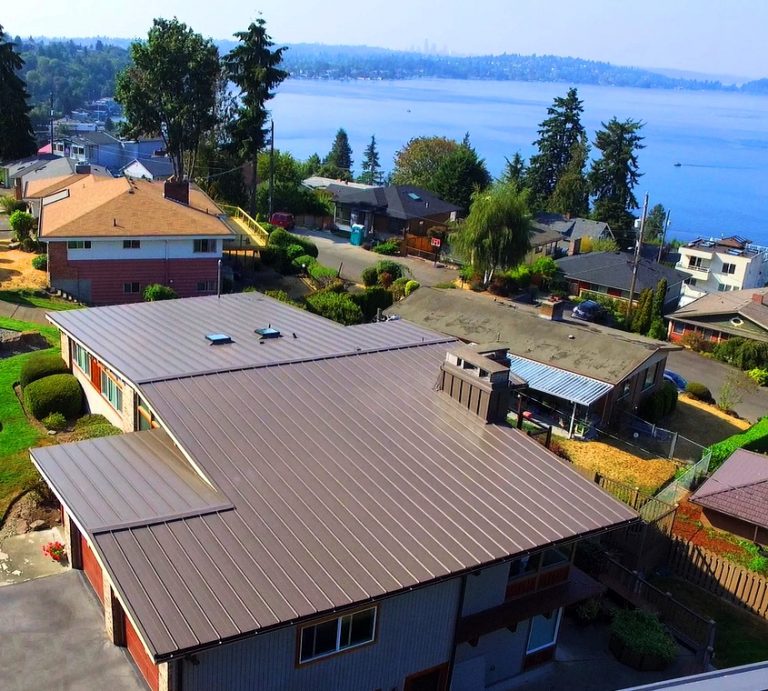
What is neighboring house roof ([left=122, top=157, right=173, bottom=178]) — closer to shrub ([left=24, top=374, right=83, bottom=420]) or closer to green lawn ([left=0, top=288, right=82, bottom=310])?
green lawn ([left=0, top=288, right=82, bottom=310])

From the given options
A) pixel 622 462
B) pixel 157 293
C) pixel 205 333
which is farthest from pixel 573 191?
pixel 205 333

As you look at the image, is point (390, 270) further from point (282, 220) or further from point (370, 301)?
point (282, 220)

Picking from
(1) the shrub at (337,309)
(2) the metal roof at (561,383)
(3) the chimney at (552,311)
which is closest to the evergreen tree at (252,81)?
(1) the shrub at (337,309)

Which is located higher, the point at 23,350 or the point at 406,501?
the point at 406,501

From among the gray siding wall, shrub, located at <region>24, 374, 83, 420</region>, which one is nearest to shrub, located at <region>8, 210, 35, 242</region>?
shrub, located at <region>24, 374, 83, 420</region>

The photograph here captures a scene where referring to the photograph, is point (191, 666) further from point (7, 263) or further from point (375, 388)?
point (7, 263)

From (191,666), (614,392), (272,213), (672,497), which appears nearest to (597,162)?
(272,213)
